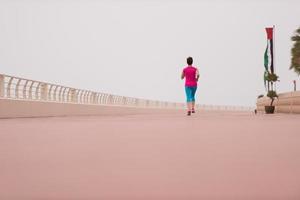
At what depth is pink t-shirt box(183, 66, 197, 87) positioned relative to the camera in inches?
573

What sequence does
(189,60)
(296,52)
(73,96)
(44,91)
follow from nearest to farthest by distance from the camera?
1. (189,60)
2. (44,91)
3. (73,96)
4. (296,52)

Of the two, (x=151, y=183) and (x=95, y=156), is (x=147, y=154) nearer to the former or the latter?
(x=95, y=156)

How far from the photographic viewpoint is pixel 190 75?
1463cm

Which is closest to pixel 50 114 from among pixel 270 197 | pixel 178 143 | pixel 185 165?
pixel 178 143

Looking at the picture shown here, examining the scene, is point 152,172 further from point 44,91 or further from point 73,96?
point 73,96

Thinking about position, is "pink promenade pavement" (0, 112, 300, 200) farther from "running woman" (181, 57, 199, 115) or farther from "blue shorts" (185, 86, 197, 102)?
A: "blue shorts" (185, 86, 197, 102)

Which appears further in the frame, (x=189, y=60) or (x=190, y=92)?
(x=190, y=92)

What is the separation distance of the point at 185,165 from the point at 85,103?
19.9 metres

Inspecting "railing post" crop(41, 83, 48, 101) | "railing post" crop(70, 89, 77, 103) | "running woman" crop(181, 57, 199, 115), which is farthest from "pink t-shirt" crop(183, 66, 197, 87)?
"railing post" crop(70, 89, 77, 103)

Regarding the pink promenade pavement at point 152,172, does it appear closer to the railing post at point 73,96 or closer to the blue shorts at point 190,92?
the blue shorts at point 190,92

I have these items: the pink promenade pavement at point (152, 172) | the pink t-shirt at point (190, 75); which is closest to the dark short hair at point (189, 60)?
the pink t-shirt at point (190, 75)

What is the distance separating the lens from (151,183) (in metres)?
2.39

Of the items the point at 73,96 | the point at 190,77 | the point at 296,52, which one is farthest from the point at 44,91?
the point at 296,52

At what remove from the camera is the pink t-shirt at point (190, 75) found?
1455 cm
